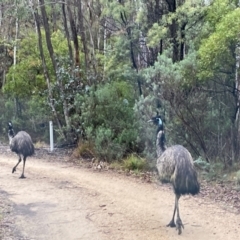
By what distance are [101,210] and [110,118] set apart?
616 cm

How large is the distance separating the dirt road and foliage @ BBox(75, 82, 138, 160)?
5.26 ft

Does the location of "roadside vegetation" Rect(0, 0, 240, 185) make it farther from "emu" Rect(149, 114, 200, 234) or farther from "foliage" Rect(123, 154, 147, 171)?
"emu" Rect(149, 114, 200, 234)

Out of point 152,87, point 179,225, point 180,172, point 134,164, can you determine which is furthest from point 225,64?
point 179,225

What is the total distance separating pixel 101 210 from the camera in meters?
9.87

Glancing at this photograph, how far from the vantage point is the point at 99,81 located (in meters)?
17.4

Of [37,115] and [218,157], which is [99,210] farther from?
[37,115]

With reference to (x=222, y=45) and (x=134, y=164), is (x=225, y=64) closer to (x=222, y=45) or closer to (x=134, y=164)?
(x=222, y=45)

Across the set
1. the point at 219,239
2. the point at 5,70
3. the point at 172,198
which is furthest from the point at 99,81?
the point at 5,70

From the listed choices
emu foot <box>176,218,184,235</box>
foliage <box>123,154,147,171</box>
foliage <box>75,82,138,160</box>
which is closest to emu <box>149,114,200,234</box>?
emu foot <box>176,218,184,235</box>

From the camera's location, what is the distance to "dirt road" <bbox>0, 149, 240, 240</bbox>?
27.8 ft

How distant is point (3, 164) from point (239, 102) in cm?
692

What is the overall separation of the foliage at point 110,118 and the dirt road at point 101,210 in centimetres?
160

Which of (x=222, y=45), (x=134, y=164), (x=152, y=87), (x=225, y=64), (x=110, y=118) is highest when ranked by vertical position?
(x=222, y=45)

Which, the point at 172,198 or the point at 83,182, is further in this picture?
the point at 83,182
